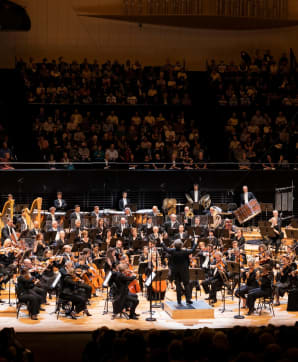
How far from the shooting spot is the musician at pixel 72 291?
11977 mm

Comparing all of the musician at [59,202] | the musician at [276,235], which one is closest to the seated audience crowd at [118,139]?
the musician at [59,202]

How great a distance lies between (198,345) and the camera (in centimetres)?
604

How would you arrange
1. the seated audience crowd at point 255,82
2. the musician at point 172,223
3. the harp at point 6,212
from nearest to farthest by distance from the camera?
1. the harp at point 6,212
2. the musician at point 172,223
3. the seated audience crowd at point 255,82

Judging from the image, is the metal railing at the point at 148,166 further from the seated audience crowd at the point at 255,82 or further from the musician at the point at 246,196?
the seated audience crowd at the point at 255,82

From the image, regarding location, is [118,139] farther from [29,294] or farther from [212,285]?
[29,294]

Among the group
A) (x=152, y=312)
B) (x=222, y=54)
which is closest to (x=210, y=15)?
(x=222, y=54)

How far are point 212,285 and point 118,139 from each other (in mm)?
9279

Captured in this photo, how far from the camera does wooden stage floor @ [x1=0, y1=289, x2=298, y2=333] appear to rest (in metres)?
11.5

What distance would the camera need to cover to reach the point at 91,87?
22125 mm

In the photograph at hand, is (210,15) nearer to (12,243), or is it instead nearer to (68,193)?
(68,193)

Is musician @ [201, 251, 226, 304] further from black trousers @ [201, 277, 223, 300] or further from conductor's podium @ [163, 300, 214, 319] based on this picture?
conductor's podium @ [163, 300, 214, 319]

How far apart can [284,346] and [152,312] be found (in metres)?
6.42

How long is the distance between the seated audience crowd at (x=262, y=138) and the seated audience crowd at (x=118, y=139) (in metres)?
1.15

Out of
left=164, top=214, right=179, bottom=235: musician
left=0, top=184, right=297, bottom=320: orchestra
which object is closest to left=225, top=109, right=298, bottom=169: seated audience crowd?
left=0, top=184, right=297, bottom=320: orchestra
